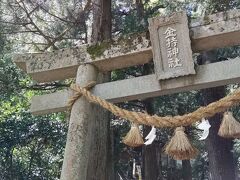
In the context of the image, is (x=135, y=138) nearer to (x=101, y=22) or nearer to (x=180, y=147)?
(x=180, y=147)

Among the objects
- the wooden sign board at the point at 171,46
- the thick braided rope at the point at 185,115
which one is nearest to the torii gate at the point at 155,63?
Result: the wooden sign board at the point at 171,46

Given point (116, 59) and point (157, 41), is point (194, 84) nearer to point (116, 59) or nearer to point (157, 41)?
point (157, 41)

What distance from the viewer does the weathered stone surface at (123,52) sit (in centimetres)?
270

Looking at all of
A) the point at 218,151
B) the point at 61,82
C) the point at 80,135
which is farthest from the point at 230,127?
the point at 61,82

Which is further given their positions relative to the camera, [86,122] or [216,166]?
[216,166]

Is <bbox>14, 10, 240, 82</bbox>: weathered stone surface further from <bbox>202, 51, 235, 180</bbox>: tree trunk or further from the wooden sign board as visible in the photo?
<bbox>202, 51, 235, 180</bbox>: tree trunk

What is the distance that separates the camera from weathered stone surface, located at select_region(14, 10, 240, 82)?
2.70 m

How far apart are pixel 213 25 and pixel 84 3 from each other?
15.2ft

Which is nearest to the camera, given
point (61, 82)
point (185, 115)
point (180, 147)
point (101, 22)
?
point (185, 115)

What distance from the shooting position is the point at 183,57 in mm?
2748

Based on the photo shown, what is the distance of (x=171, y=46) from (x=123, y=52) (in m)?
0.40

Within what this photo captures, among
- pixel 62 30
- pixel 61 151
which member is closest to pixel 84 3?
Result: pixel 62 30

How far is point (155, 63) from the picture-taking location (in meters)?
2.80

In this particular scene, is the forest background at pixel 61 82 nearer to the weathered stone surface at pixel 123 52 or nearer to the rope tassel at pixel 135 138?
the weathered stone surface at pixel 123 52
